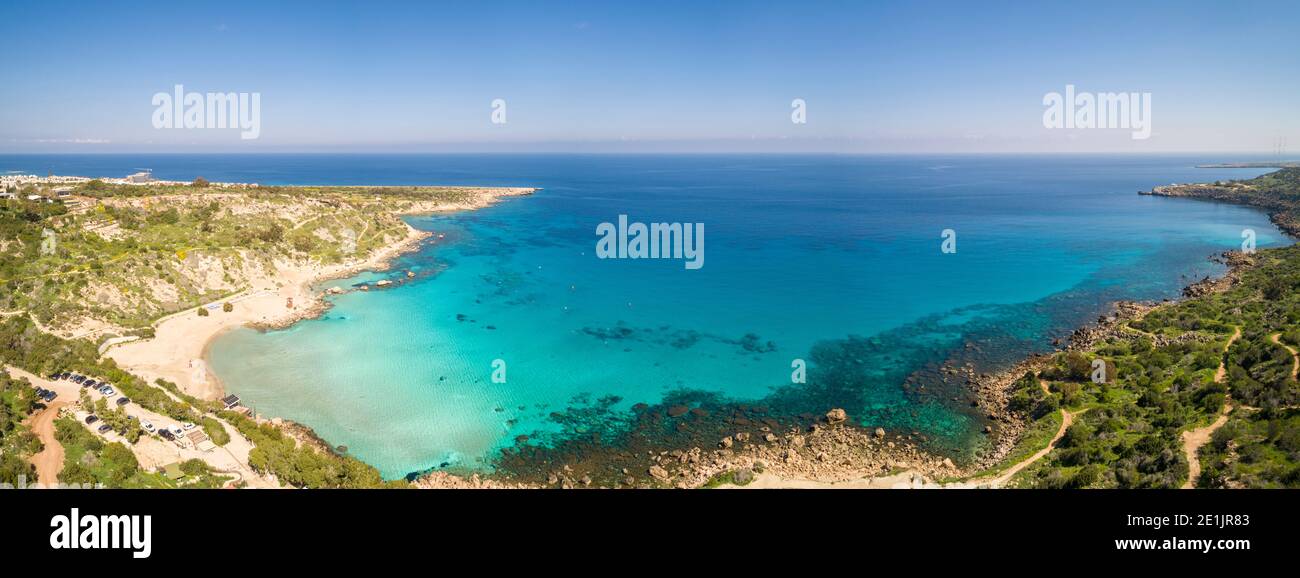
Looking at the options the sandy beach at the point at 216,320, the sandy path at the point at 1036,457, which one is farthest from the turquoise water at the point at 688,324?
the sandy path at the point at 1036,457

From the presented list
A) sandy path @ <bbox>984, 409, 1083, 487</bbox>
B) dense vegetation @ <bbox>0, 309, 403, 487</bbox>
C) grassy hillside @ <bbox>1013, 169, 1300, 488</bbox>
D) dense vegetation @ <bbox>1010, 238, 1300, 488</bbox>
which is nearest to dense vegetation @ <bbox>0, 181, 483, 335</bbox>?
dense vegetation @ <bbox>0, 309, 403, 487</bbox>

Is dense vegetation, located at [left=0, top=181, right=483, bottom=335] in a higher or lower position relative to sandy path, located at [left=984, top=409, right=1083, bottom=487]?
higher

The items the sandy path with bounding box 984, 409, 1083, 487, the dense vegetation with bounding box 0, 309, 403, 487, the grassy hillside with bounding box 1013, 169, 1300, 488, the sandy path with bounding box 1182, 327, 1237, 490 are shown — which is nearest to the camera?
the sandy path with bounding box 1182, 327, 1237, 490

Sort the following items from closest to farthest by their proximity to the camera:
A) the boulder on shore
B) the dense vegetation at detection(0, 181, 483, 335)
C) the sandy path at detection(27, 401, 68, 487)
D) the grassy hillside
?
the grassy hillside < the sandy path at detection(27, 401, 68, 487) < the boulder on shore < the dense vegetation at detection(0, 181, 483, 335)

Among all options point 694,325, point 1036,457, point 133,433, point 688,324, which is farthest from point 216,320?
point 1036,457

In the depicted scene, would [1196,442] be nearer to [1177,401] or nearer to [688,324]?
[1177,401]

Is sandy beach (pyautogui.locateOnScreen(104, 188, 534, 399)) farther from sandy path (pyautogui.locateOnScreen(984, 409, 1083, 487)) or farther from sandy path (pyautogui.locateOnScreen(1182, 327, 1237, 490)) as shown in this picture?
sandy path (pyautogui.locateOnScreen(1182, 327, 1237, 490))

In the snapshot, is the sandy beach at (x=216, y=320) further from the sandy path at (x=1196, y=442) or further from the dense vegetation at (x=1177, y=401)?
the sandy path at (x=1196, y=442)
